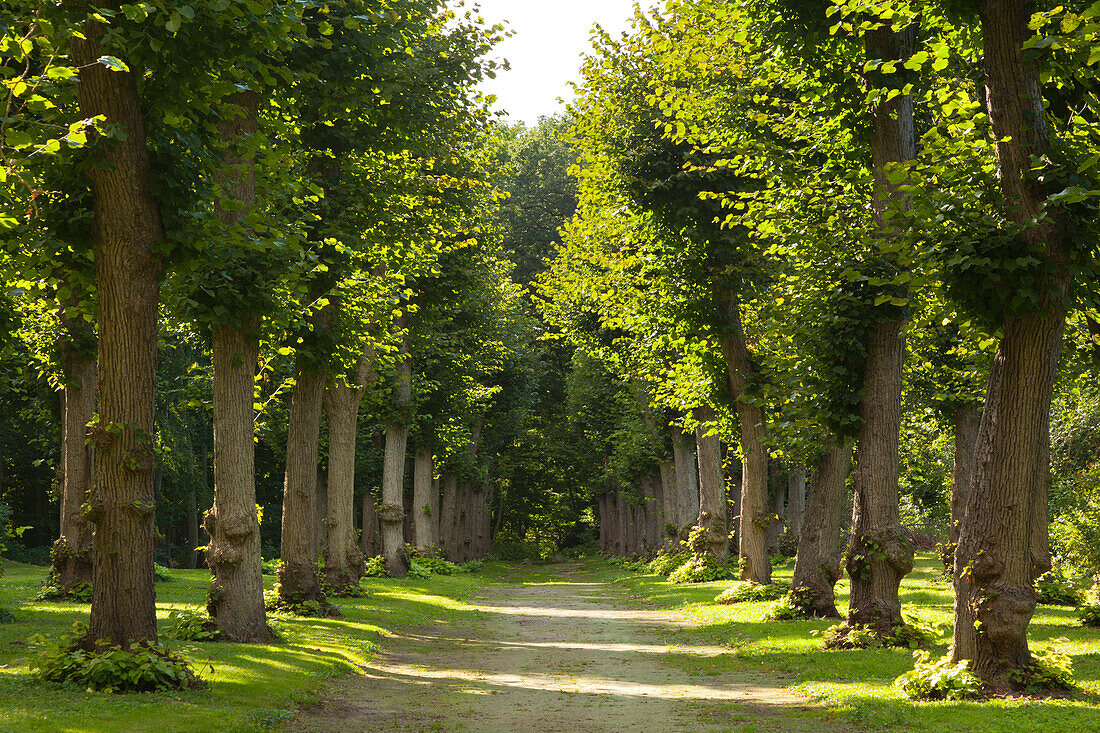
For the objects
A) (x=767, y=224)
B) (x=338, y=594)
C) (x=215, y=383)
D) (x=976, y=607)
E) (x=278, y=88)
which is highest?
(x=278, y=88)

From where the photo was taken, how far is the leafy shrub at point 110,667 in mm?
8922

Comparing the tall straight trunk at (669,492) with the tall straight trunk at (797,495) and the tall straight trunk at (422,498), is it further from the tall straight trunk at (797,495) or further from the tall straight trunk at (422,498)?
the tall straight trunk at (422,498)

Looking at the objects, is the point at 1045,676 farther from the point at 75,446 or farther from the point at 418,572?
the point at 418,572

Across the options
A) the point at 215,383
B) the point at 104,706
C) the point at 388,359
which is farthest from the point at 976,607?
the point at 388,359

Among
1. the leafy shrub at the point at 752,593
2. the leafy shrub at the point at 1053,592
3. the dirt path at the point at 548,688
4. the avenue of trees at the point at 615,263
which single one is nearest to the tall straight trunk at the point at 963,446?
the avenue of trees at the point at 615,263

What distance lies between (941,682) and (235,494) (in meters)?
10.2

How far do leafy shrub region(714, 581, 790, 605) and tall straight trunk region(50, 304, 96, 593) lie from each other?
47.8 ft

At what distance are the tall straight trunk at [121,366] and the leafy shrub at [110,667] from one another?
0.19 m

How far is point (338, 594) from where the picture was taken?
2175 cm

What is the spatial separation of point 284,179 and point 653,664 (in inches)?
361

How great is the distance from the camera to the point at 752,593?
21.7 meters

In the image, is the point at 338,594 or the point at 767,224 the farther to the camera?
the point at 338,594

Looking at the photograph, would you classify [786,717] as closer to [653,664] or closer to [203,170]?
[653,664]

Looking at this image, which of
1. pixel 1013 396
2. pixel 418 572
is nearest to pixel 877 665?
pixel 1013 396
